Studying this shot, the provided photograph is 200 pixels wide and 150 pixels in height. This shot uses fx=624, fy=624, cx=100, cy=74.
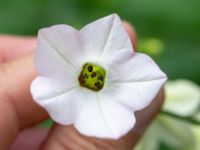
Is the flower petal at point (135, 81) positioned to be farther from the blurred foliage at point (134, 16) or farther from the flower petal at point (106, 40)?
the blurred foliage at point (134, 16)

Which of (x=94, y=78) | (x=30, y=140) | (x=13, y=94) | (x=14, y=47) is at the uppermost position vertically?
(x=94, y=78)

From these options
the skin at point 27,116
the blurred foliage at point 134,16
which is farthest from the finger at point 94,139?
the blurred foliage at point 134,16

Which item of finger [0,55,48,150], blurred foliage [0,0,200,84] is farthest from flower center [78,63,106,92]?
blurred foliage [0,0,200,84]

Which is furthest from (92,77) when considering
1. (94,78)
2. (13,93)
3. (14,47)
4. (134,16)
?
(134,16)

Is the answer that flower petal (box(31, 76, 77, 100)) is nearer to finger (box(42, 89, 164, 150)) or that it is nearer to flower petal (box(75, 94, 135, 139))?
flower petal (box(75, 94, 135, 139))

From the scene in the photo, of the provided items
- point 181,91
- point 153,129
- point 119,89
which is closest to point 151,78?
point 119,89

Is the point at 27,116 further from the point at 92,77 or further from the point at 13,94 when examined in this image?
the point at 92,77

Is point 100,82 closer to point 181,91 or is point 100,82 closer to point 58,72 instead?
point 58,72
